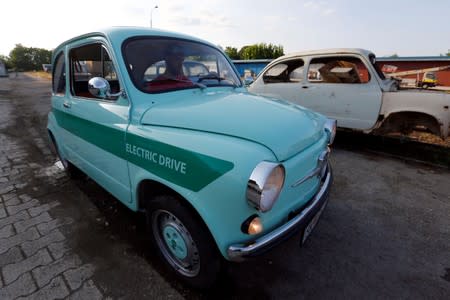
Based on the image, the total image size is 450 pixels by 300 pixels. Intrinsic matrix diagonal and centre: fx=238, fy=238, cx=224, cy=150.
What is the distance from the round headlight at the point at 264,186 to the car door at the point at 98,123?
1.24 metres

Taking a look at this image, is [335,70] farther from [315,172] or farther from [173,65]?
[315,172]

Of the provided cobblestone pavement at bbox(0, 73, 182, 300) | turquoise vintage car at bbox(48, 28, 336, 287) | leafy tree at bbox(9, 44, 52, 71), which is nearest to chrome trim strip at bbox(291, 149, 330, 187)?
turquoise vintage car at bbox(48, 28, 336, 287)

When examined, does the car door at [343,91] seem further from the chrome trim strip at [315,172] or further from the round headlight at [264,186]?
the round headlight at [264,186]

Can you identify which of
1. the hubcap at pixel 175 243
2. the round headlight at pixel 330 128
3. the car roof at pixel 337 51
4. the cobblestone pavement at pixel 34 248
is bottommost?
the cobblestone pavement at pixel 34 248

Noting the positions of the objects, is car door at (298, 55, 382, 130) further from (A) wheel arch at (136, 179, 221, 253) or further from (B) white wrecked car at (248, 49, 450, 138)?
(A) wheel arch at (136, 179, 221, 253)

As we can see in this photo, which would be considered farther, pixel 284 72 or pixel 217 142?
pixel 284 72

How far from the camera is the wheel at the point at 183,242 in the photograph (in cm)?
164

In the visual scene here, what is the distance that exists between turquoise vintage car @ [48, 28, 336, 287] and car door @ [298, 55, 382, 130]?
10.6ft

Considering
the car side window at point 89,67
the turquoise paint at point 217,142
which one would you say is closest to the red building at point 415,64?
the turquoise paint at point 217,142

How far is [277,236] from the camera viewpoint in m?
1.50

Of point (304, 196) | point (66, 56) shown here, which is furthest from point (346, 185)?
point (66, 56)

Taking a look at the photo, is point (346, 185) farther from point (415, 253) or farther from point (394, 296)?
point (394, 296)

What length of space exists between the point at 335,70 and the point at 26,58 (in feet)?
371

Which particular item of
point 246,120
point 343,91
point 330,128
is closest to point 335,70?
point 343,91
